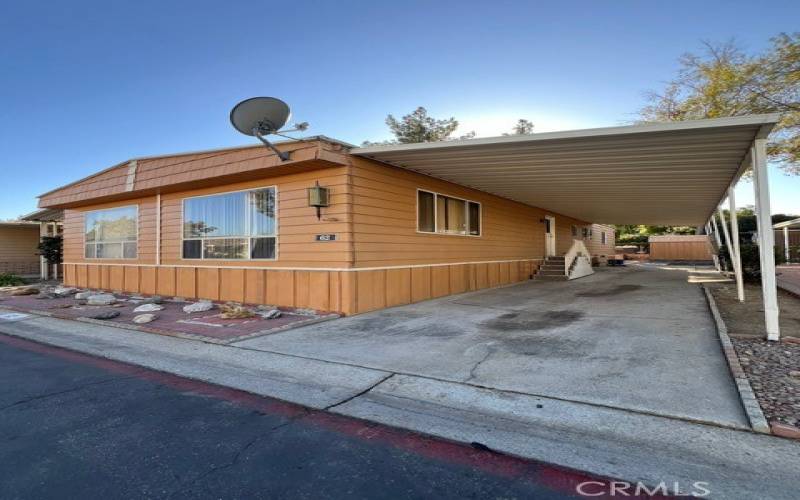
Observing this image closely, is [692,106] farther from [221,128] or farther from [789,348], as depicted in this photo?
[221,128]

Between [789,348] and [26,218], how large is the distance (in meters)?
25.2

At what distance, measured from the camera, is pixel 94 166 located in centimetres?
2169

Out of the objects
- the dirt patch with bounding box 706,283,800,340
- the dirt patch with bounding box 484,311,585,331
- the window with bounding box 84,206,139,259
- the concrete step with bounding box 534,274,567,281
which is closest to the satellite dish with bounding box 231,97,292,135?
the dirt patch with bounding box 484,311,585,331

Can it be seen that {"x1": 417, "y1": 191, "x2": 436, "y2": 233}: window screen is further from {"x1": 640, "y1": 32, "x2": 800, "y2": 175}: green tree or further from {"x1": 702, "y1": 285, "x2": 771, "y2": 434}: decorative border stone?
{"x1": 640, "y1": 32, "x2": 800, "y2": 175}: green tree

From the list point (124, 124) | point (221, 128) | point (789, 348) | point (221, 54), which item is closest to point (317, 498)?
point (789, 348)

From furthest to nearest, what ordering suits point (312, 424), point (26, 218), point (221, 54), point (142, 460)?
point (26, 218) < point (221, 54) < point (312, 424) < point (142, 460)

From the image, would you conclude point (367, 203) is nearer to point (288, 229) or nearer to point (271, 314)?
point (288, 229)

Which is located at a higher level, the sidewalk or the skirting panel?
the skirting panel

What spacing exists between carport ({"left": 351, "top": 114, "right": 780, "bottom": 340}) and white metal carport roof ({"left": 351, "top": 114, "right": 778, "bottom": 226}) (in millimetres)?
13

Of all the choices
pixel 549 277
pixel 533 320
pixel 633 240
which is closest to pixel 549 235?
pixel 549 277

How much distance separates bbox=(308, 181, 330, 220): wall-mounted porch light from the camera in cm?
740

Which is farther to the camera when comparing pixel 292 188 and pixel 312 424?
pixel 292 188

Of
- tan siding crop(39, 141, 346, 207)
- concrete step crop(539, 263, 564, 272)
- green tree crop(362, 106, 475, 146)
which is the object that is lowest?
concrete step crop(539, 263, 564, 272)

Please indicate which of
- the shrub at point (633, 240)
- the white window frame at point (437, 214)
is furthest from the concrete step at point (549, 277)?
the shrub at point (633, 240)
